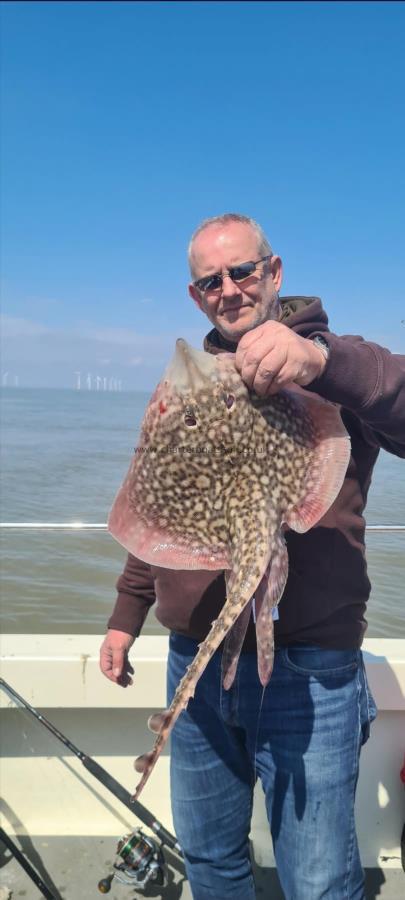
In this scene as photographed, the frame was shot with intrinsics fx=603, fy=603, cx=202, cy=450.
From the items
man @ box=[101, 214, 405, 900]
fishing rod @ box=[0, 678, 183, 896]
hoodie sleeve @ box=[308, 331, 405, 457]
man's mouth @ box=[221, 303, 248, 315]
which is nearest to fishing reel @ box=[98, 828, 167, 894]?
fishing rod @ box=[0, 678, 183, 896]

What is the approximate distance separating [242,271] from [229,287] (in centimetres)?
7

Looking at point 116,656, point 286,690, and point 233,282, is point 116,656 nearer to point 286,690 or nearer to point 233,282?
point 286,690

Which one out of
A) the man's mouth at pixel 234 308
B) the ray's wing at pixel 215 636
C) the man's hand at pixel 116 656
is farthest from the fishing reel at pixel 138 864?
the man's mouth at pixel 234 308

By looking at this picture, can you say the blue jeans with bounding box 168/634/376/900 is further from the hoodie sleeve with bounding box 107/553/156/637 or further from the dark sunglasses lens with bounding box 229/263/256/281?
the dark sunglasses lens with bounding box 229/263/256/281

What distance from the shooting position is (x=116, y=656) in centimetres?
245

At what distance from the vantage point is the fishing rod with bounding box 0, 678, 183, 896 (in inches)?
111

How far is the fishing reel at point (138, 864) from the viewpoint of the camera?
280cm

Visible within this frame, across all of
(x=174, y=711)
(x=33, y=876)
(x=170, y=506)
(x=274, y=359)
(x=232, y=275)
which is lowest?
(x=33, y=876)

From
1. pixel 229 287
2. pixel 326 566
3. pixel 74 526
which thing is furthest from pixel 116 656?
pixel 229 287

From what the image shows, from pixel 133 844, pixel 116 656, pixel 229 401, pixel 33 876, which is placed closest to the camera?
pixel 229 401

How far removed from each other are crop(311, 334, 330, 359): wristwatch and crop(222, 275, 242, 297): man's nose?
1.16ft

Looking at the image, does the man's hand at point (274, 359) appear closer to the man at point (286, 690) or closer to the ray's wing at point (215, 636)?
the man at point (286, 690)

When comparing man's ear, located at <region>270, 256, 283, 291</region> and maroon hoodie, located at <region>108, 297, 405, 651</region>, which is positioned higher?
man's ear, located at <region>270, 256, 283, 291</region>

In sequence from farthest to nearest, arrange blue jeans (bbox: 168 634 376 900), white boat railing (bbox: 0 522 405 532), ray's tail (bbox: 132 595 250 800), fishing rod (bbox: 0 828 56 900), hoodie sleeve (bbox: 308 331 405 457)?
1. white boat railing (bbox: 0 522 405 532)
2. fishing rod (bbox: 0 828 56 900)
3. blue jeans (bbox: 168 634 376 900)
4. hoodie sleeve (bbox: 308 331 405 457)
5. ray's tail (bbox: 132 595 250 800)
